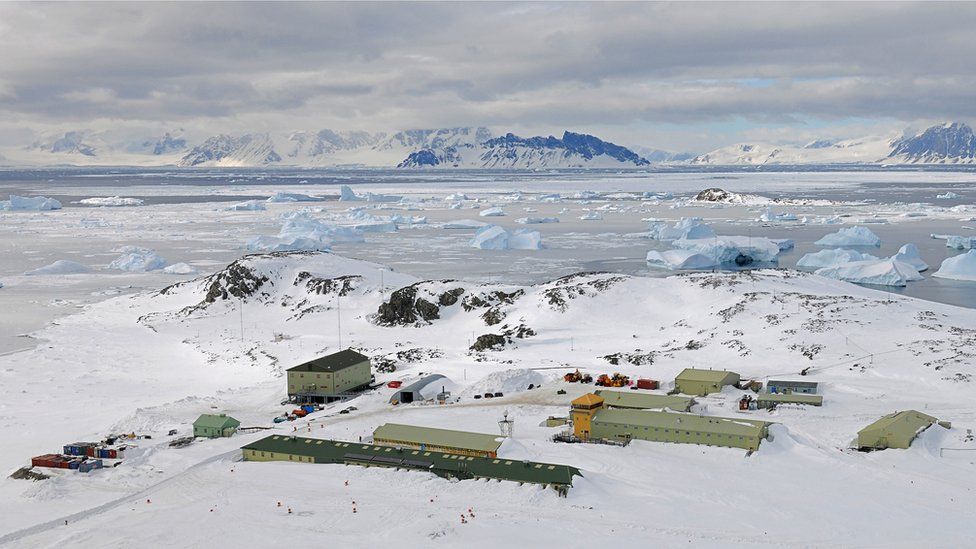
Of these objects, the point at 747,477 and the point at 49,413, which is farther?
the point at 49,413

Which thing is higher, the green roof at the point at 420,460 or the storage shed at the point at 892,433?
the storage shed at the point at 892,433

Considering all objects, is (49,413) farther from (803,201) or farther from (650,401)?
(803,201)

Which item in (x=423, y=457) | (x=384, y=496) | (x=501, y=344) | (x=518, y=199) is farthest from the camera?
(x=518, y=199)

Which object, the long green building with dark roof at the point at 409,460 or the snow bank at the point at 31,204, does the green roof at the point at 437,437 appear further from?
the snow bank at the point at 31,204

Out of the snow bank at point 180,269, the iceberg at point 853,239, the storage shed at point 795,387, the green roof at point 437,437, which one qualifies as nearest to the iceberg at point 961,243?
the iceberg at point 853,239

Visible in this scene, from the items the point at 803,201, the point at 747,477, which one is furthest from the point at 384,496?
the point at 803,201

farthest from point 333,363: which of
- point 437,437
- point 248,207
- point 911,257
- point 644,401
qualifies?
point 248,207
